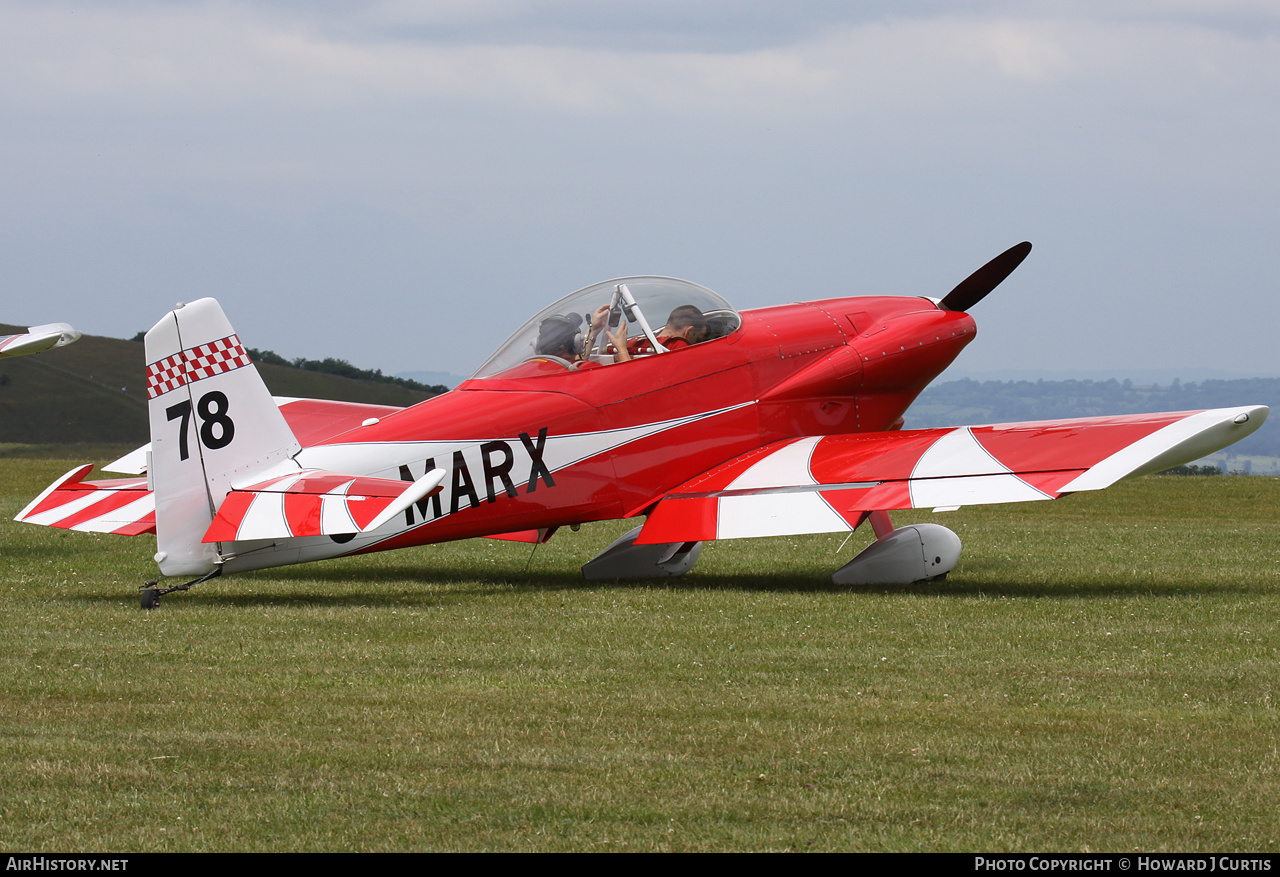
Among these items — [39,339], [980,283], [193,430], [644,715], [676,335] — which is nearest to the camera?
[644,715]

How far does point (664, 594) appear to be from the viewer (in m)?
10.3

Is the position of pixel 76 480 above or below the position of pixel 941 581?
above

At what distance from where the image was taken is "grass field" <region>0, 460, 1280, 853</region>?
14.6ft

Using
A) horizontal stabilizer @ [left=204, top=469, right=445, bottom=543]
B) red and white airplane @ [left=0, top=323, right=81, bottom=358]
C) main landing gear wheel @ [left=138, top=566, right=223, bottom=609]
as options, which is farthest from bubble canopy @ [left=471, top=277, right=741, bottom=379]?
red and white airplane @ [left=0, top=323, right=81, bottom=358]

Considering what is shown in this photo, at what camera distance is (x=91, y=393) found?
115m

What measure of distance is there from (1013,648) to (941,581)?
3535 millimetres

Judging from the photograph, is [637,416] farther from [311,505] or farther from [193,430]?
[193,430]

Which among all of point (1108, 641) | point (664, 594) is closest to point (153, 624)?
point (664, 594)

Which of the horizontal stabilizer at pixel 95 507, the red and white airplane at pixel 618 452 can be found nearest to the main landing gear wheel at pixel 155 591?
the red and white airplane at pixel 618 452

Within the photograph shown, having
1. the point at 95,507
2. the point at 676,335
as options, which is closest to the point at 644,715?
the point at 676,335

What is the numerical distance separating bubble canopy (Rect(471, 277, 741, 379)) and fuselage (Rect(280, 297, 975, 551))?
0.15m

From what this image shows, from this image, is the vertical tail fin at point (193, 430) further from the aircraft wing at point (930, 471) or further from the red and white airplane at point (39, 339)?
the red and white airplane at point (39, 339)

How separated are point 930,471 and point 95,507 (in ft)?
21.0
